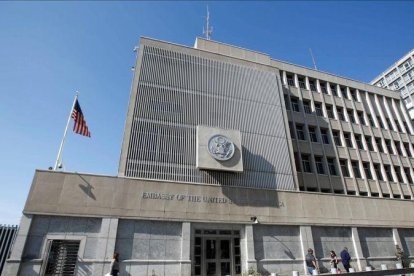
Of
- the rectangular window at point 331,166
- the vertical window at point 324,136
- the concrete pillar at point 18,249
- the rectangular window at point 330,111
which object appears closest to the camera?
the concrete pillar at point 18,249

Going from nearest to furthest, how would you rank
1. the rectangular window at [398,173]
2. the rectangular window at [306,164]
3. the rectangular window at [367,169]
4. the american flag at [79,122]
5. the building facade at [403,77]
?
the american flag at [79,122], the rectangular window at [306,164], the rectangular window at [367,169], the rectangular window at [398,173], the building facade at [403,77]

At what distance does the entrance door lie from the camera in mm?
17500

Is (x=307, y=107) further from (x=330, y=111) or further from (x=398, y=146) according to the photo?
(x=398, y=146)

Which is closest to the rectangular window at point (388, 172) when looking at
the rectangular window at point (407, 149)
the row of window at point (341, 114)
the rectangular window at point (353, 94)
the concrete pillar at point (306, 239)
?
the rectangular window at point (407, 149)

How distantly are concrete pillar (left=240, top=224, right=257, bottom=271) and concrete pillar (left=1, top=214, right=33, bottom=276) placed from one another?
1314 cm

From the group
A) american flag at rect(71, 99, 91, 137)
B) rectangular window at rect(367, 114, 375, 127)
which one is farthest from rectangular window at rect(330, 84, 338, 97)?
american flag at rect(71, 99, 91, 137)

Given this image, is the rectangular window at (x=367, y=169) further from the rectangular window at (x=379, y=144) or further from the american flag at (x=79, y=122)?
the american flag at (x=79, y=122)

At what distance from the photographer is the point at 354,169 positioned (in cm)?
2923

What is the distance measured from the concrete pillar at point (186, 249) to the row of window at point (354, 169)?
13924 mm

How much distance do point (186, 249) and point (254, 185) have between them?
729cm

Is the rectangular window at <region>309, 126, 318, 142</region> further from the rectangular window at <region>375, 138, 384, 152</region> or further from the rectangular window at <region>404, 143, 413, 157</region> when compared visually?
the rectangular window at <region>404, 143, 413, 157</region>

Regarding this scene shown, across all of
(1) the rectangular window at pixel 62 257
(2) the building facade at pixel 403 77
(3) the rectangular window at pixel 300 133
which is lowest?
(1) the rectangular window at pixel 62 257

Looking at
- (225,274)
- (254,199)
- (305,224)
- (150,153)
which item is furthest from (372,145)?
(150,153)

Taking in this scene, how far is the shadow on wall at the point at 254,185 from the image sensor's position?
19.5m
